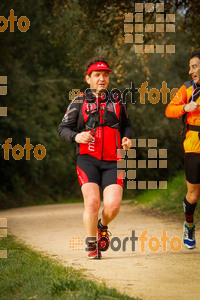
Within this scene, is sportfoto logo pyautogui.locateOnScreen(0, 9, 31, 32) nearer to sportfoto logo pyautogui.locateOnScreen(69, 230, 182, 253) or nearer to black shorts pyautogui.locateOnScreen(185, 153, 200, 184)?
sportfoto logo pyautogui.locateOnScreen(69, 230, 182, 253)

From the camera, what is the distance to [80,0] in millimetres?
12680

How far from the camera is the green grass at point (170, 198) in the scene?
14195 millimetres

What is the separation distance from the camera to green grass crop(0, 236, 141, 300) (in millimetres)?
4617

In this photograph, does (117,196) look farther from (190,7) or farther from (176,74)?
(176,74)

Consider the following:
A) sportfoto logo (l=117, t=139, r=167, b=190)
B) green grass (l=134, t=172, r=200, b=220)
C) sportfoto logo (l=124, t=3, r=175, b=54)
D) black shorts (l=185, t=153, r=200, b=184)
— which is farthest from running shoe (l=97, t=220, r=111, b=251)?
sportfoto logo (l=124, t=3, r=175, b=54)

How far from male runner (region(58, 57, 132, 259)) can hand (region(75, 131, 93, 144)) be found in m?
0.12

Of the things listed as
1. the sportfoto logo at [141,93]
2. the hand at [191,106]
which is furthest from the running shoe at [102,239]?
the hand at [191,106]

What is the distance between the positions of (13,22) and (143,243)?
64.9 ft

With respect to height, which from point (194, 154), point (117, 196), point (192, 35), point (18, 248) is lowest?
point (18, 248)

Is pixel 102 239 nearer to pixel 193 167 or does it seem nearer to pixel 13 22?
pixel 193 167

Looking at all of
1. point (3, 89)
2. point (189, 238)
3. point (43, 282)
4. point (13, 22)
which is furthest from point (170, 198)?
point (13, 22)

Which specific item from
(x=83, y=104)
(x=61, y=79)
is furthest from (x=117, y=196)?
(x=61, y=79)

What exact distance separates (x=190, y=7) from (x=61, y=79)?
17.2 metres

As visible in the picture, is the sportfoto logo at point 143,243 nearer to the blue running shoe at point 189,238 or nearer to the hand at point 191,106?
the blue running shoe at point 189,238
